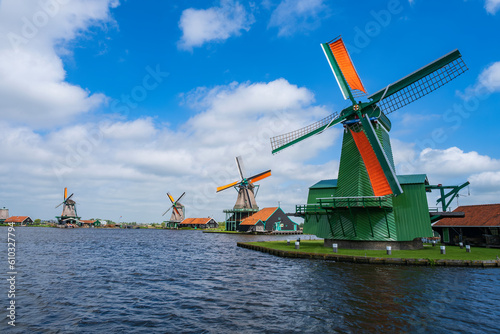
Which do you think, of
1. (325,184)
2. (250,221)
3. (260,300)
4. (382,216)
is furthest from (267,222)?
(260,300)

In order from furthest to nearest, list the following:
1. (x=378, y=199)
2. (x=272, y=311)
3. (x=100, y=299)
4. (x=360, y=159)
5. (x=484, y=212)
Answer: (x=484, y=212) < (x=360, y=159) < (x=378, y=199) < (x=100, y=299) < (x=272, y=311)

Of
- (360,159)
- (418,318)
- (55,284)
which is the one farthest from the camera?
(360,159)

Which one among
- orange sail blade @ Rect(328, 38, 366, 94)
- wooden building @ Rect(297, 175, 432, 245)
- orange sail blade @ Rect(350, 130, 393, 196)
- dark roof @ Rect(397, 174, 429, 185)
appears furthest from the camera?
orange sail blade @ Rect(328, 38, 366, 94)

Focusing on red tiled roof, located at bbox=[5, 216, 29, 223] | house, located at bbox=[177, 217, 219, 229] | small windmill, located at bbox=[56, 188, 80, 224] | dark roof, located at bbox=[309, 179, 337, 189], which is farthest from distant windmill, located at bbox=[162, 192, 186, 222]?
dark roof, located at bbox=[309, 179, 337, 189]

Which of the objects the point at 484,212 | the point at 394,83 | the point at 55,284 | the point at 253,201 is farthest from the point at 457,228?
the point at 253,201

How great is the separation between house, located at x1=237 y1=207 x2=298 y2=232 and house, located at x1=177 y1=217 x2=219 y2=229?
3884cm

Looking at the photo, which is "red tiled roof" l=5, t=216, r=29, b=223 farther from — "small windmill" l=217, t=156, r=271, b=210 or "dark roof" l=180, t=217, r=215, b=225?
"small windmill" l=217, t=156, r=271, b=210

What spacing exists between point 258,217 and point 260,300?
230 ft

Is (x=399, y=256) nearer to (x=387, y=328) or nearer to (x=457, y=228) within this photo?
(x=387, y=328)

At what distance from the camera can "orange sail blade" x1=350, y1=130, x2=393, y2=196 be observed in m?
25.7

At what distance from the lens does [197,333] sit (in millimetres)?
9867

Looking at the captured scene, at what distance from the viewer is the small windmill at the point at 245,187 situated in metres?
86.8

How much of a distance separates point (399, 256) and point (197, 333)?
19.1 m

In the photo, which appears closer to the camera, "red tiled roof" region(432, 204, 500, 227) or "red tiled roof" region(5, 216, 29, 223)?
"red tiled roof" region(432, 204, 500, 227)
